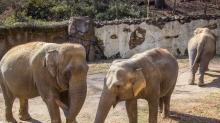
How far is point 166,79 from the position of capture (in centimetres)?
916

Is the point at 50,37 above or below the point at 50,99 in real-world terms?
below

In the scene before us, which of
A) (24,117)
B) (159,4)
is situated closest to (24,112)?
(24,117)

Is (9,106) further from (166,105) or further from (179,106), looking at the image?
(179,106)

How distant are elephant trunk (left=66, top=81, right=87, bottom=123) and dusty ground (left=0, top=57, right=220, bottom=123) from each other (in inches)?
84.9

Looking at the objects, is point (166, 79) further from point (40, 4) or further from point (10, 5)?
point (10, 5)

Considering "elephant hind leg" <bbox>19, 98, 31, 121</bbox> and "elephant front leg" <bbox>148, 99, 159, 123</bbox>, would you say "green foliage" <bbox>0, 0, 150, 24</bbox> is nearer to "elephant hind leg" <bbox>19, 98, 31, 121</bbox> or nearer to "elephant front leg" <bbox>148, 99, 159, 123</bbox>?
"elephant hind leg" <bbox>19, 98, 31, 121</bbox>

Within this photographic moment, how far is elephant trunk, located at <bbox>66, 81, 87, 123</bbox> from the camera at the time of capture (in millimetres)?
7707

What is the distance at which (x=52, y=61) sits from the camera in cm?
827

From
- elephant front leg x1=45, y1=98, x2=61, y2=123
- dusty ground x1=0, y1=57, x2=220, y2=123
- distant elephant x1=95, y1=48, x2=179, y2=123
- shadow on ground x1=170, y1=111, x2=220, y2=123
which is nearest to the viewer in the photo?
distant elephant x1=95, y1=48, x2=179, y2=123

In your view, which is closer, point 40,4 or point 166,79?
point 166,79

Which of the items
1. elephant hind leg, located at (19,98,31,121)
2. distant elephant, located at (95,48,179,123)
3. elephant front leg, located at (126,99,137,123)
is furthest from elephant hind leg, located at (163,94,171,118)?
elephant hind leg, located at (19,98,31,121)

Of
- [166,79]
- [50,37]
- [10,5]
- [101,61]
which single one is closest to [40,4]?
[10,5]

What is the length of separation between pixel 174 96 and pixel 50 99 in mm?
4353

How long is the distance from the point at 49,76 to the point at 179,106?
3662 millimetres
